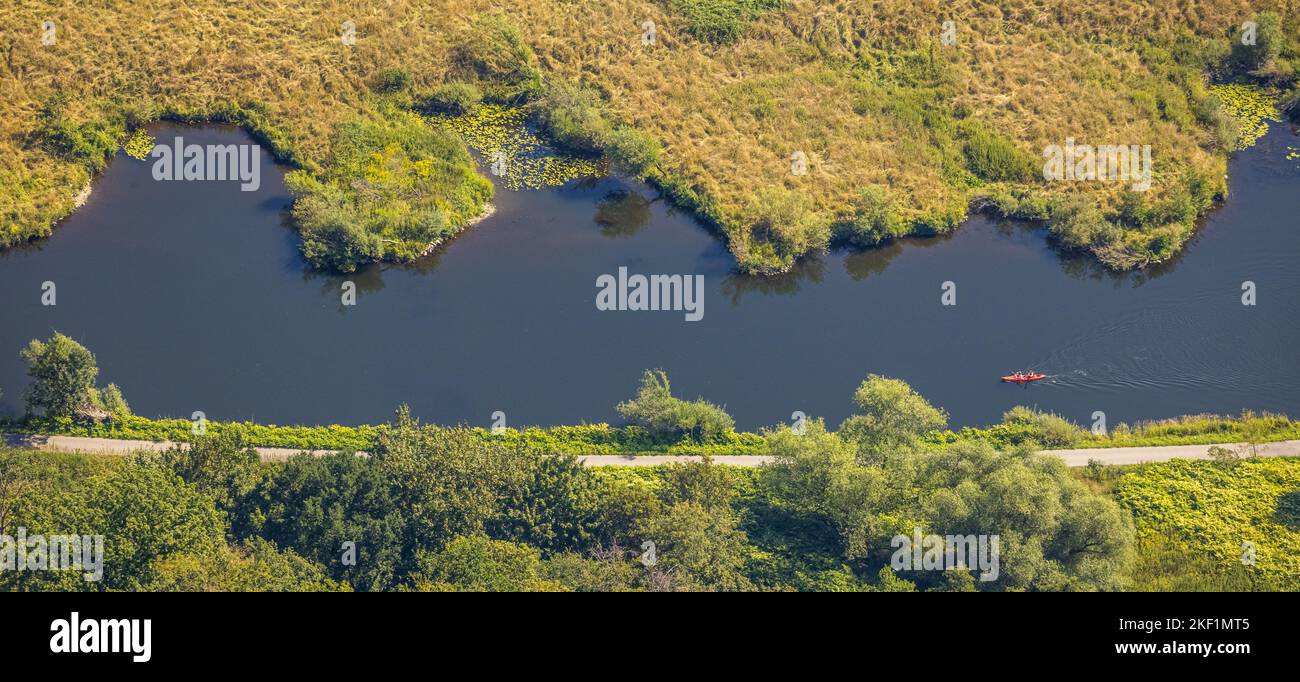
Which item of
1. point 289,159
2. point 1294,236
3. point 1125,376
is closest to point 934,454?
point 1125,376

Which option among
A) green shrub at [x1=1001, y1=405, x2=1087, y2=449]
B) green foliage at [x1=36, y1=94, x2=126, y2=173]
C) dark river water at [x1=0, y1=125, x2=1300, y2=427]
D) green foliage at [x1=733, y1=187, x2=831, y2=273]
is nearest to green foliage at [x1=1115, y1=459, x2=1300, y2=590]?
green shrub at [x1=1001, y1=405, x2=1087, y2=449]

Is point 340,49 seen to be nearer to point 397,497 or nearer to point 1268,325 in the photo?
point 397,497

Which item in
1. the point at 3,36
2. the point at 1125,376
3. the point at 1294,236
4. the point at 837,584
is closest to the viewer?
the point at 837,584

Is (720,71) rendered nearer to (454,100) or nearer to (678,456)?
(454,100)

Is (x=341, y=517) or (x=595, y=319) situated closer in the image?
(x=341, y=517)

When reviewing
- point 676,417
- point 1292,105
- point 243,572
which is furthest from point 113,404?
point 1292,105

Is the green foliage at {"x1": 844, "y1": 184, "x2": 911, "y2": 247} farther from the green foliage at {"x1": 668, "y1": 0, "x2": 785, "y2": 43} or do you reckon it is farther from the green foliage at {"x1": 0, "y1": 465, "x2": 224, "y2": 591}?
the green foliage at {"x1": 0, "y1": 465, "x2": 224, "y2": 591}
